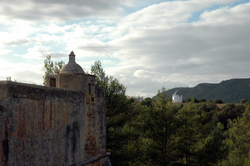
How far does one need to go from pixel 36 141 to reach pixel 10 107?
1733 mm

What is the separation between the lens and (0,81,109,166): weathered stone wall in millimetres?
7938

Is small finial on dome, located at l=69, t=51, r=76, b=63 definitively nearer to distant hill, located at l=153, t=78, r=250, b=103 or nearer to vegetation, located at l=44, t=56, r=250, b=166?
vegetation, located at l=44, t=56, r=250, b=166

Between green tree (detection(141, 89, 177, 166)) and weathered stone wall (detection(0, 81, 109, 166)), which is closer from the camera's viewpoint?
weathered stone wall (detection(0, 81, 109, 166))

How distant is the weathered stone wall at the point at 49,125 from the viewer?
313 inches

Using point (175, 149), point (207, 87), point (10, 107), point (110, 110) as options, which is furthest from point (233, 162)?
point (207, 87)

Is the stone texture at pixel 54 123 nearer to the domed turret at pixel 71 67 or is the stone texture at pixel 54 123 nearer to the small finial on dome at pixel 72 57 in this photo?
the domed turret at pixel 71 67

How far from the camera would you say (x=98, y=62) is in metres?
21.5

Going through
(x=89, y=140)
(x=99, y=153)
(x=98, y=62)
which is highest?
(x=98, y=62)

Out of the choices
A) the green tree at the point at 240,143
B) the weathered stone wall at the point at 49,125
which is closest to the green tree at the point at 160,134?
the weathered stone wall at the point at 49,125

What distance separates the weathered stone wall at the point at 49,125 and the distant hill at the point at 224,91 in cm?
9333

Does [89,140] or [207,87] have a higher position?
[207,87]

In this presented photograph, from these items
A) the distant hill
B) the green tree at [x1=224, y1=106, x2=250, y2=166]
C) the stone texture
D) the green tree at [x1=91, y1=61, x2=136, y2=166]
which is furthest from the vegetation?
the distant hill

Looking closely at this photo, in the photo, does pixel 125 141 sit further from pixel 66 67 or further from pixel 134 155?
pixel 66 67

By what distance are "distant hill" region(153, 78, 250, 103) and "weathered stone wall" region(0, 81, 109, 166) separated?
93330 mm
